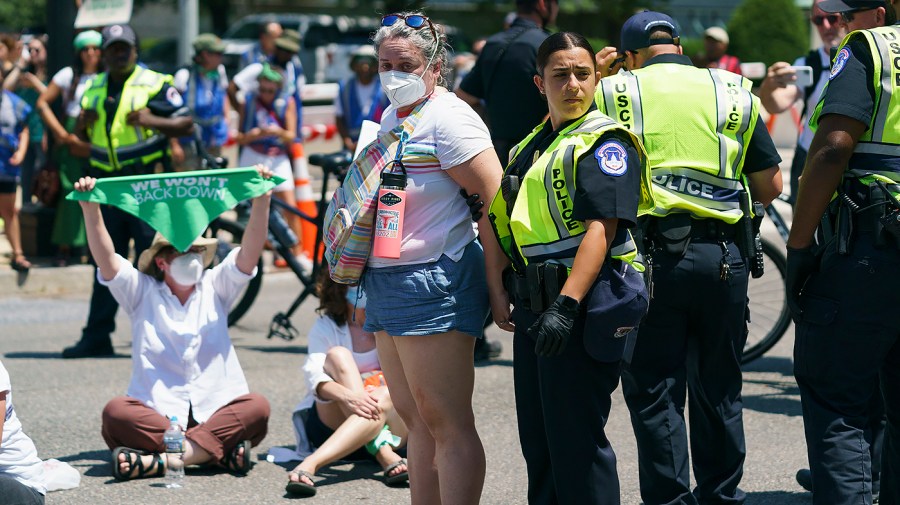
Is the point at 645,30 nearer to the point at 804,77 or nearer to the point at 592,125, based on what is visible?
the point at 592,125

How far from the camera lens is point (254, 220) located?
224 inches

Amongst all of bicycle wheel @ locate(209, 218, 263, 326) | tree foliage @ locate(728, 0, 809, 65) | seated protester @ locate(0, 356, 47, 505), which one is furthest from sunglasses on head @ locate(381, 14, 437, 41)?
tree foliage @ locate(728, 0, 809, 65)

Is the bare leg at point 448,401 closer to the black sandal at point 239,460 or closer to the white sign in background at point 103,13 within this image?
the black sandal at point 239,460

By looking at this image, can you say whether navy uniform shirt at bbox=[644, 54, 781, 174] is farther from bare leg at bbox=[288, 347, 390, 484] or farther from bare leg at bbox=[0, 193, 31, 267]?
bare leg at bbox=[0, 193, 31, 267]

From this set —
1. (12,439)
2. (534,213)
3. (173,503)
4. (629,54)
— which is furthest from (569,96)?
(173,503)

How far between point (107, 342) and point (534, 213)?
4926 mm

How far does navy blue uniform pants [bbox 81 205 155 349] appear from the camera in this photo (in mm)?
7898

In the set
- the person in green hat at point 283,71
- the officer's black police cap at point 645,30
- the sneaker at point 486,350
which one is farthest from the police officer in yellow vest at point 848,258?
the person in green hat at point 283,71

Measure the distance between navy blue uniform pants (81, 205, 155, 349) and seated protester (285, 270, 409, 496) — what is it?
236 cm

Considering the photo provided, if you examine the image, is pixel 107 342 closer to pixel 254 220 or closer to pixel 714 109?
pixel 254 220

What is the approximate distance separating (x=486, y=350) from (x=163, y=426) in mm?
2718

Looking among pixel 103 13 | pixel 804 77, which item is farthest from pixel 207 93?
pixel 804 77

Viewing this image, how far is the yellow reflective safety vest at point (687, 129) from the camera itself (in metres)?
4.42

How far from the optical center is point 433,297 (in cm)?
409
